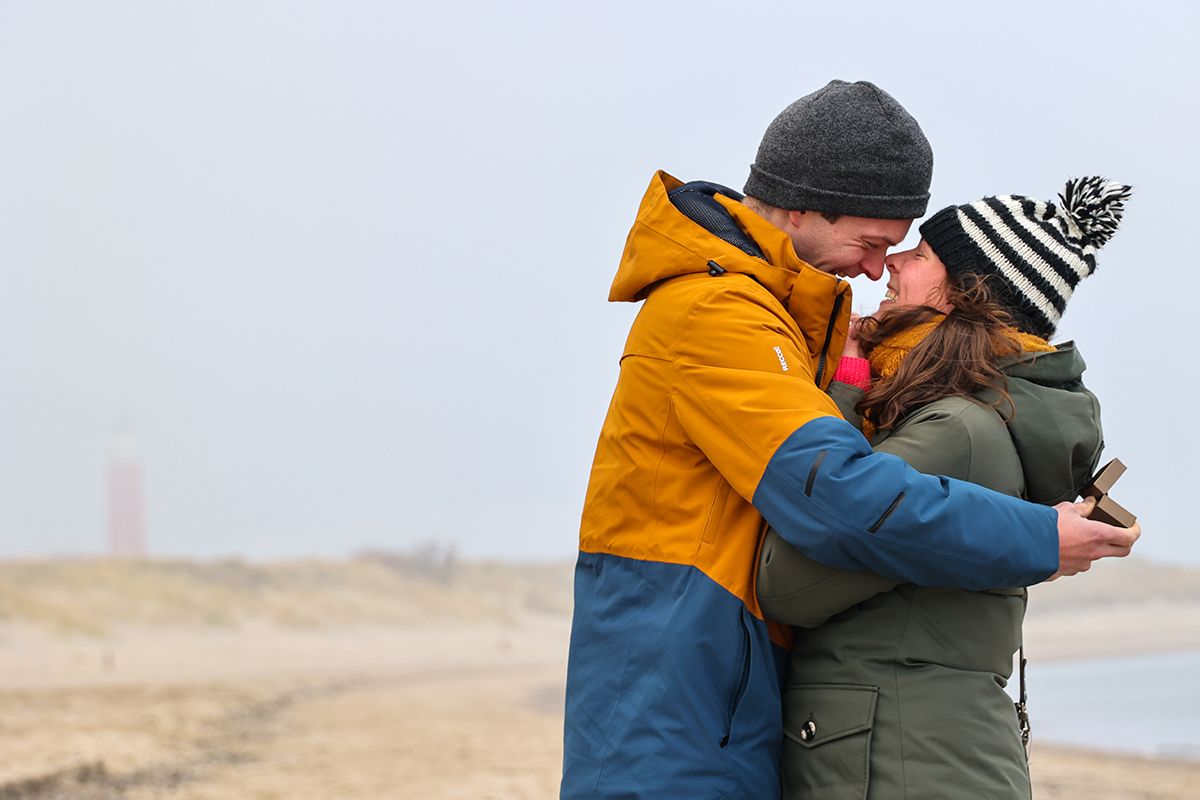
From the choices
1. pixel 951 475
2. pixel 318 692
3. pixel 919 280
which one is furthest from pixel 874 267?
pixel 318 692

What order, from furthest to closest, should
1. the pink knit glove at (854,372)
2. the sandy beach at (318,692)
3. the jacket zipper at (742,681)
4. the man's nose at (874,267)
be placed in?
the sandy beach at (318,692), the man's nose at (874,267), the pink knit glove at (854,372), the jacket zipper at (742,681)

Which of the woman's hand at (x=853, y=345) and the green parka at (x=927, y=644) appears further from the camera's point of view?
the woman's hand at (x=853, y=345)

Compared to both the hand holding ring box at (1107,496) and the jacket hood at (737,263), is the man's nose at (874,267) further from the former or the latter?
the hand holding ring box at (1107,496)

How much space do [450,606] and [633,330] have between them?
31617mm

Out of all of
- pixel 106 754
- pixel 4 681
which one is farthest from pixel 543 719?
pixel 4 681

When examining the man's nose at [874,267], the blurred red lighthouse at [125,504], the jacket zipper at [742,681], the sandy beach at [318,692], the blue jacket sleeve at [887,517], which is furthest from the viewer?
the blurred red lighthouse at [125,504]

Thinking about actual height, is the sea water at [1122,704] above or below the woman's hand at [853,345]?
below

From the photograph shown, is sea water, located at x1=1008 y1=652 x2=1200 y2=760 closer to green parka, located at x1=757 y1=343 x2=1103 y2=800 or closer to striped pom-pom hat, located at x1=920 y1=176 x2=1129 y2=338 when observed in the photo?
striped pom-pom hat, located at x1=920 y1=176 x2=1129 y2=338

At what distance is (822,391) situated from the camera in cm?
218

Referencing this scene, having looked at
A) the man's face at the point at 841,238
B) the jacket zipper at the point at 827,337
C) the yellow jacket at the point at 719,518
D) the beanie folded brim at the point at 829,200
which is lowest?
the yellow jacket at the point at 719,518

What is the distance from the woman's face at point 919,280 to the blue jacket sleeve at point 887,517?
438 millimetres

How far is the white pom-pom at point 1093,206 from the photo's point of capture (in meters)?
2.34

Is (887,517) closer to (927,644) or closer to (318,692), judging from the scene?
(927,644)

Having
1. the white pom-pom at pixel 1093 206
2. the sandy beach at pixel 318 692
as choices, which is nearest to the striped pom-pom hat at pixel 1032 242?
the white pom-pom at pixel 1093 206
